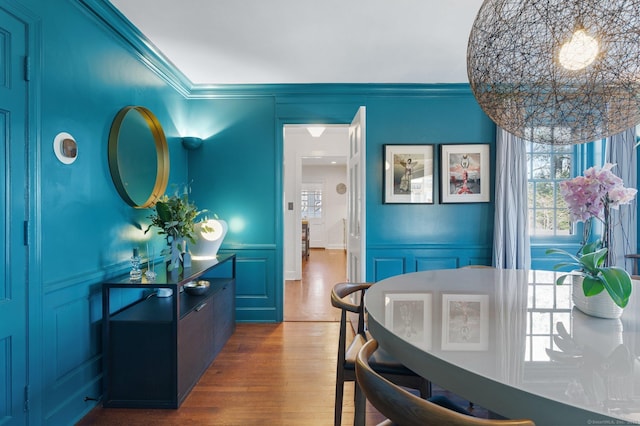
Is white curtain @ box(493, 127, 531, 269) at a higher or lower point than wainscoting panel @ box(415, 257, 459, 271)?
higher

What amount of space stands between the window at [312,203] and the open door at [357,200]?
6.75 m

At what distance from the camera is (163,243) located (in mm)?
3141

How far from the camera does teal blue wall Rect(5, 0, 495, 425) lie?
1.88m

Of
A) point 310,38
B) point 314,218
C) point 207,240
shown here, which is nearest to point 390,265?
point 207,240

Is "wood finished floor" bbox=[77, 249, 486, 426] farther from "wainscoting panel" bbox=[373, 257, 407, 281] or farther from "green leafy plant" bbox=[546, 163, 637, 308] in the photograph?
"green leafy plant" bbox=[546, 163, 637, 308]

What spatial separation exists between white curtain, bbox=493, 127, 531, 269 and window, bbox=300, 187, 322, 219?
7.31 metres

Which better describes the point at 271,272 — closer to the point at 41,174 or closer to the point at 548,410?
the point at 41,174

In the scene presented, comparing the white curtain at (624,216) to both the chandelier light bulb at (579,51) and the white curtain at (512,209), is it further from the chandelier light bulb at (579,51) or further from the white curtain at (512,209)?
the chandelier light bulb at (579,51)

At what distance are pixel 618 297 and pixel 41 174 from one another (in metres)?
2.67

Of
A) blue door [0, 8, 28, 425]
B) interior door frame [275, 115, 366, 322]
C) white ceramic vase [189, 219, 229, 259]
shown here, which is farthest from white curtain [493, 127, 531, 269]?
blue door [0, 8, 28, 425]

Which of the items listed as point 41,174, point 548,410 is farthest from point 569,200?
point 41,174

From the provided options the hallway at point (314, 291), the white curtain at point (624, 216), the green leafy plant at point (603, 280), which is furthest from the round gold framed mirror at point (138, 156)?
the white curtain at point (624, 216)

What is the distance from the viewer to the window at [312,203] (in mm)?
10547

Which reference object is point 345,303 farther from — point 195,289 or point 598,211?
point 195,289
